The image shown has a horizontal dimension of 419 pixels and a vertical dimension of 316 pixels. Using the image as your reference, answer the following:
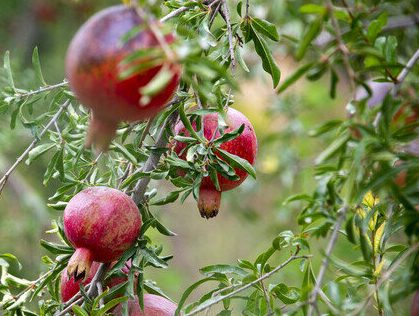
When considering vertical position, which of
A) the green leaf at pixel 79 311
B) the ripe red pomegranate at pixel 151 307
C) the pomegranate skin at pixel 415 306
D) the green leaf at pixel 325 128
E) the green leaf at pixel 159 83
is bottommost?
the ripe red pomegranate at pixel 151 307

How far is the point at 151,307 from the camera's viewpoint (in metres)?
1.09

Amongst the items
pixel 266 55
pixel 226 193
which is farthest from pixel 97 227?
pixel 226 193

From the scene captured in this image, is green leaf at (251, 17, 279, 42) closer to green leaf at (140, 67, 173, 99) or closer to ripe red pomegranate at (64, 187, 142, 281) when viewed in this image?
ripe red pomegranate at (64, 187, 142, 281)

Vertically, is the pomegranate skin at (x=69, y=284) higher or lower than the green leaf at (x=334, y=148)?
lower

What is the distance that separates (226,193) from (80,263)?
1935 mm

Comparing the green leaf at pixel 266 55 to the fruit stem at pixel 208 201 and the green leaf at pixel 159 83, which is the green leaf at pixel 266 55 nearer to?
the fruit stem at pixel 208 201

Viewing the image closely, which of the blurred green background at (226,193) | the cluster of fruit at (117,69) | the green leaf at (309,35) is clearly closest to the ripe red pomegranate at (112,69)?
the cluster of fruit at (117,69)

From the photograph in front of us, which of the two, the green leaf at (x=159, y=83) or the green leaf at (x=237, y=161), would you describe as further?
the green leaf at (x=237, y=161)

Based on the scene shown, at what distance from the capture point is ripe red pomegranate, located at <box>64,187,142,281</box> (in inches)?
40.1

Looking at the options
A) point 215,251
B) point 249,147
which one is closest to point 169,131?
point 249,147

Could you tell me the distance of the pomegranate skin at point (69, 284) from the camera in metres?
1.12

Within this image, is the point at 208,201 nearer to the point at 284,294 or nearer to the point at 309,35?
the point at 284,294

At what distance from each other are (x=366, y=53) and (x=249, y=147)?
1.28 feet

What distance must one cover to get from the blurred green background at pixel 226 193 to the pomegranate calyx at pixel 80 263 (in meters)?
1.06
